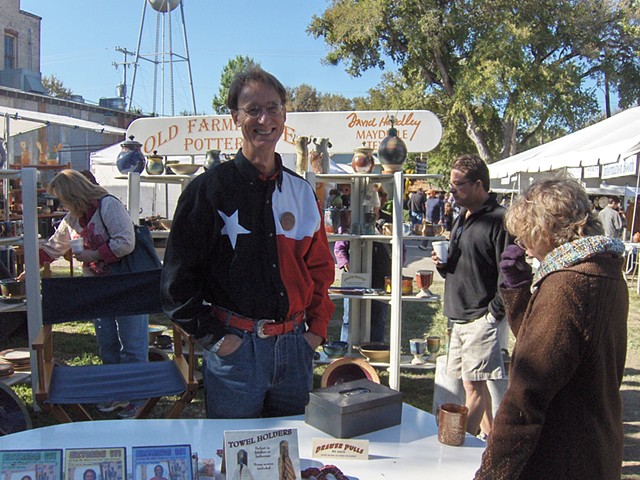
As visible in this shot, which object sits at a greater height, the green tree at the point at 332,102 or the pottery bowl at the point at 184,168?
the green tree at the point at 332,102

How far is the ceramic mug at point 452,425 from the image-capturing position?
1.68 metres

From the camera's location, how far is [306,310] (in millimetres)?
2053

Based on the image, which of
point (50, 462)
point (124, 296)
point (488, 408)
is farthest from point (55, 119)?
point (50, 462)

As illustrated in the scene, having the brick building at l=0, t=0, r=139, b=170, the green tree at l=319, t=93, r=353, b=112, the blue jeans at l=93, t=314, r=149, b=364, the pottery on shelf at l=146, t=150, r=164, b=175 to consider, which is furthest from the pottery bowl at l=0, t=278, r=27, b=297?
the green tree at l=319, t=93, r=353, b=112

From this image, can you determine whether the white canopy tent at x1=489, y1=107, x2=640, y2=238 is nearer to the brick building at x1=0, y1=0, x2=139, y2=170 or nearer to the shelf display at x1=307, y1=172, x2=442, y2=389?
the shelf display at x1=307, y1=172, x2=442, y2=389

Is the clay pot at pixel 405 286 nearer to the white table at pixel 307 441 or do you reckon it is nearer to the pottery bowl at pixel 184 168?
the pottery bowl at pixel 184 168

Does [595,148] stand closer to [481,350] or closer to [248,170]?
[481,350]

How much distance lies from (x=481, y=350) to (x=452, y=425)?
1382 mm

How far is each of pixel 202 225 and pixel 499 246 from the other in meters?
1.68

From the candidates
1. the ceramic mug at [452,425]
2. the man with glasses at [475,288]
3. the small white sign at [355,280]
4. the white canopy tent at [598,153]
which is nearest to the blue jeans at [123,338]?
the small white sign at [355,280]

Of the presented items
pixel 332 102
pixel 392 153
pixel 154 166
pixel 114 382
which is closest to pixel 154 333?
pixel 154 166

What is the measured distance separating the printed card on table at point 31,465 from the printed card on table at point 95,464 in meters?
0.02

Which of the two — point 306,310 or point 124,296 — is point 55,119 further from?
point 306,310

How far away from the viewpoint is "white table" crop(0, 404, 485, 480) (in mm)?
1559
